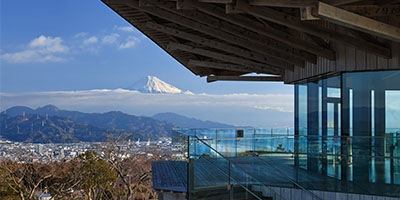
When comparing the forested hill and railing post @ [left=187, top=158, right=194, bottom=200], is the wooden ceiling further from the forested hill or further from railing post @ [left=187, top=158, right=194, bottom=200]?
the forested hill

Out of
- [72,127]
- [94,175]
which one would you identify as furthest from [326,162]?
[72,127]

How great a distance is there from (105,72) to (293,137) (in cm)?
9298

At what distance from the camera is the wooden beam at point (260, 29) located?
8070 mm

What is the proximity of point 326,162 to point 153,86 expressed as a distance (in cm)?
10664

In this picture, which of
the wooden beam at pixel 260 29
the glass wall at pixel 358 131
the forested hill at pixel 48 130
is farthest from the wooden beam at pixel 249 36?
the forested hill at pixel 48 130

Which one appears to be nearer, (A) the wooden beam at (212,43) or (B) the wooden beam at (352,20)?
(B) the wooden beam at (352,20)

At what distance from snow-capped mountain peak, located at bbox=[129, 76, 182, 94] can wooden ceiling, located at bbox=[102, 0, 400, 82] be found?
98.7 m

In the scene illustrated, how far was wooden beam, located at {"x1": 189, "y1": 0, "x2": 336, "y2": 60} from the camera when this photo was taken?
8070mm

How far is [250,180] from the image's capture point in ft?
24.7

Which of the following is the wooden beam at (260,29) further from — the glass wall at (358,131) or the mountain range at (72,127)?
the mountain range at (72,127)

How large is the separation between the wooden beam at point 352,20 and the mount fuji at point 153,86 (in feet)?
340

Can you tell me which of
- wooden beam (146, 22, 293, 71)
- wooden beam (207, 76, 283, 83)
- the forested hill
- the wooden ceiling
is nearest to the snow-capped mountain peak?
the forested hill

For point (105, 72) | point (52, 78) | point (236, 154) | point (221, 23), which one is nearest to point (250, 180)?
point (221, 23)

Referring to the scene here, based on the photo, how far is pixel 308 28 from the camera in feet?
26.3
